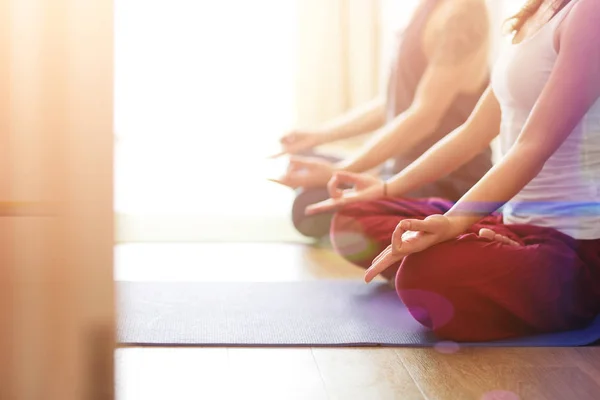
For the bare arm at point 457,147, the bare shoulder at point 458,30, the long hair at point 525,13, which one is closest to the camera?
the long hair at point 525,13

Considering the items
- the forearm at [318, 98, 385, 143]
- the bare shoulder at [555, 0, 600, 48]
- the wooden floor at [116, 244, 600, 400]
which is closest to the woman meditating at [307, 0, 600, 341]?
the bare shoulder at [555, 0, 600, 48]

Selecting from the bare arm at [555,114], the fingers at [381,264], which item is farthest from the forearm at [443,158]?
the fingers at [381,264]

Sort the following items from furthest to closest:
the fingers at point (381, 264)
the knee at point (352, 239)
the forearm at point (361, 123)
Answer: the forearm at point (361, 123) < the knee at point (352, 239) < the fingers at point (381, 264)

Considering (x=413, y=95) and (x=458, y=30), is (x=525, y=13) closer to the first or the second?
(x=458, y=30)

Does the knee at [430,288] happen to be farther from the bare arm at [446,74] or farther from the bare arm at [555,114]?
the bare arm at [446,74]

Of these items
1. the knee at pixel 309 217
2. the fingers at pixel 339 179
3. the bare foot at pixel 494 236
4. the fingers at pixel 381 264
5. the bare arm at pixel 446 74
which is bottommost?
the knee at pixel 309 217

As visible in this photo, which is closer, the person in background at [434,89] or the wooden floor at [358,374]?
the wooden floor at [358,374]

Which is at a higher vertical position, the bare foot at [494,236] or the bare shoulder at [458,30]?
the bare shoulder at [458,30]

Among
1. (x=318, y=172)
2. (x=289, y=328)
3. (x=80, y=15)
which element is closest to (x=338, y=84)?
(x=318, y=172)

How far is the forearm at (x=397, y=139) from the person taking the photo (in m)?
2.34

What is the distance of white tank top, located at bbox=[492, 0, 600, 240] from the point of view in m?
1.54

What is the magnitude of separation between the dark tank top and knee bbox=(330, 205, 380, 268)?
15.5 inches

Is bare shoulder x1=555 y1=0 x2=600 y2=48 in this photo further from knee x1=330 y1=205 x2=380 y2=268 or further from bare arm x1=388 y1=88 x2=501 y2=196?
knee x1=330 y1=205 x2=380 y2=268

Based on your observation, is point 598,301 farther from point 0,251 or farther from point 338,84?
point 338,84
